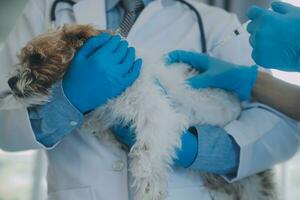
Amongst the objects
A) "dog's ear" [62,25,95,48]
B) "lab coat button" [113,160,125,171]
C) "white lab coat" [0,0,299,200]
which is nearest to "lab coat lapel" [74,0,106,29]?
"white lab coat" [0,0,299,200]

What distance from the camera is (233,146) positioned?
1.31 m

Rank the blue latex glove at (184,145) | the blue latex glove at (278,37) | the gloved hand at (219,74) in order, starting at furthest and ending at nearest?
the gloved hand at (219,74) → the blue latex glove at (184,145) → the blue latex glove at (278,37)

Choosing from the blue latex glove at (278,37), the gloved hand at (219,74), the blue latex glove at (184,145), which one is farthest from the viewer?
the gloved hand at (219,74)

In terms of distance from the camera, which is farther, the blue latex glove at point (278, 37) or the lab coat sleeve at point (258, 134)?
the lab coat sleeve at point (258, 134)

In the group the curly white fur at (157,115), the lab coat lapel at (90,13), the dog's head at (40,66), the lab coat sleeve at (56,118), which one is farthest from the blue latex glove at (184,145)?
the lab coat lapel at (90,13)

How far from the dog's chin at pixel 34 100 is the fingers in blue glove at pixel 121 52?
203 mm

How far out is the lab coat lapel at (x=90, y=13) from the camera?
141 cm

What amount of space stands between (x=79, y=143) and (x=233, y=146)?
0.43m

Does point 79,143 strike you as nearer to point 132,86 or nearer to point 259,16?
point 132,86

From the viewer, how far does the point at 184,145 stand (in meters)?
1.25

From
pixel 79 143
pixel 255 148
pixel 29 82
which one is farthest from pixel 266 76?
pixel 29 82

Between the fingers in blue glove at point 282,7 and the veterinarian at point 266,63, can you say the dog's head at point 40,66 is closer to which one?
the veterinarian at point 266,63

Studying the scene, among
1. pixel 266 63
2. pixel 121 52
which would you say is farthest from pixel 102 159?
pixel 266 63

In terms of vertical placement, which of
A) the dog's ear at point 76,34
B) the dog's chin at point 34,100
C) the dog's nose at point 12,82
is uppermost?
the dog's ear at point 76,34
